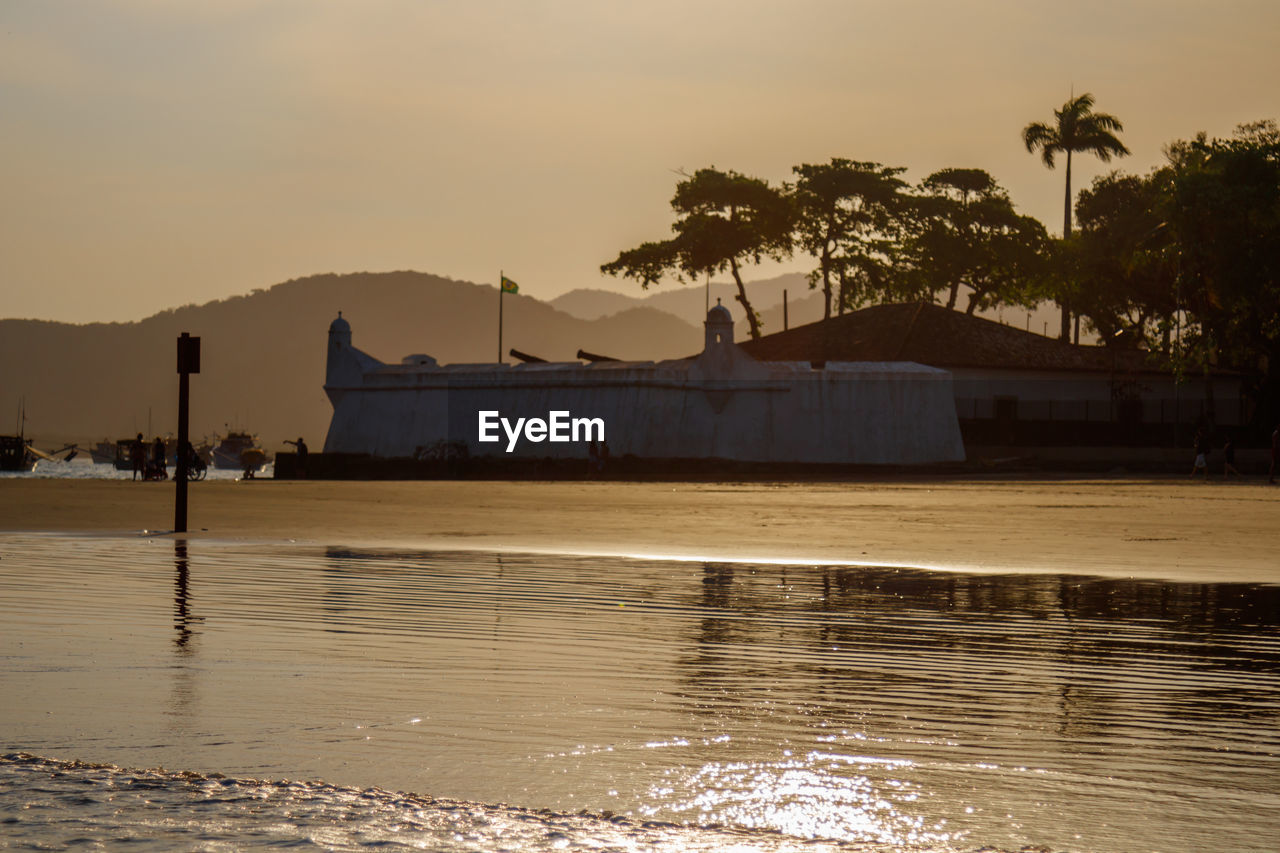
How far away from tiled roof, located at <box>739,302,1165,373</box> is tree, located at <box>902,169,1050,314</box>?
28.9 feet

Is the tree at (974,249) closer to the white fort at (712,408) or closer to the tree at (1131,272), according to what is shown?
the tree at (1131,272)

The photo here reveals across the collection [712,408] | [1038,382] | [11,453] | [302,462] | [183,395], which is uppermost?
[1038,382]

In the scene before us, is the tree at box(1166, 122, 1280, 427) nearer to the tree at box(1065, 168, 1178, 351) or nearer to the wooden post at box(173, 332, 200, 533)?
the tree at box(1065, 168, 1178, 351)

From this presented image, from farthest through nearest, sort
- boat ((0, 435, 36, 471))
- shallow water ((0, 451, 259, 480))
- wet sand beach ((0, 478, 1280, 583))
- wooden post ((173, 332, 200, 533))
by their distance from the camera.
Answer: boat ((0, 435, 36, 471)) → shallow water ((0, 451, 259, 480)) → wooden post ((173, 332, 200, 533)) → wet sand beach ((0, 478, 1280, 583))

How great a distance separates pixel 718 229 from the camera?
71.8 metres

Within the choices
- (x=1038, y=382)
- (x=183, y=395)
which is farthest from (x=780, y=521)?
(x=1038, y=382)

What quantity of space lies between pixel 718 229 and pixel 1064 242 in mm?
18721

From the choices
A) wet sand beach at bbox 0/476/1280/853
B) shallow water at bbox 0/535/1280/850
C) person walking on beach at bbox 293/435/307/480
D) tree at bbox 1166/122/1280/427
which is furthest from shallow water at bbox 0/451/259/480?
shallow water at bbox 0/535/1280/850

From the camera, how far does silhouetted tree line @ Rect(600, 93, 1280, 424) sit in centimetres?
5147

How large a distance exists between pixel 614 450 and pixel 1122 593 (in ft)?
133

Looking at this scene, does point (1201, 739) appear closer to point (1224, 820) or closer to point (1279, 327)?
point (1224, 820)

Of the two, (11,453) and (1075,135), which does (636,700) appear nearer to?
(1075,135)

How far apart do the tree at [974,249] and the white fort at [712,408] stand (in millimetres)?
25738

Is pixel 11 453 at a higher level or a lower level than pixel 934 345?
lower
